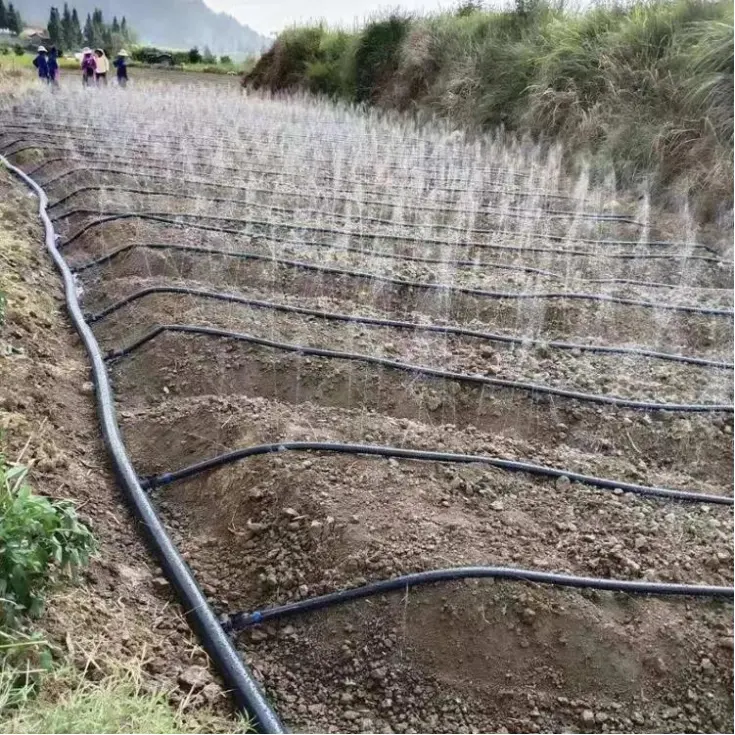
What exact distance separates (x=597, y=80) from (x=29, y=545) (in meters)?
7.49

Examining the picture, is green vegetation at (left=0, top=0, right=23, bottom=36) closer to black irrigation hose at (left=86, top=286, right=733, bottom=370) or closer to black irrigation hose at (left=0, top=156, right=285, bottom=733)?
black irrigation hose at (left=86, top=286, right=733, bottom=370)

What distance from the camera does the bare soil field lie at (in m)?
1.91

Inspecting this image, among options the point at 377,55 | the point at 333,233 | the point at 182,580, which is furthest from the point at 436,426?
the point at 377,55

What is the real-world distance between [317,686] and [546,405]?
1.62 meters

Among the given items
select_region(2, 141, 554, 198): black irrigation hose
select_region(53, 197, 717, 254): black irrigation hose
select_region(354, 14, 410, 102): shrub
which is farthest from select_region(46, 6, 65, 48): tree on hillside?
select_region(53, 197, 717, 254): black irrigation hose

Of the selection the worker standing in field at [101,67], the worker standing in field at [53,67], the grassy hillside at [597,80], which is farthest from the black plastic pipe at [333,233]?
the worker standing in field at [101,67]

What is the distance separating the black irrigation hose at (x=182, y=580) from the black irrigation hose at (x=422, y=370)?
328 mm

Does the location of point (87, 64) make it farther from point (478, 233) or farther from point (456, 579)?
point (456, 579)

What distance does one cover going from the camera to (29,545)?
1.54 m

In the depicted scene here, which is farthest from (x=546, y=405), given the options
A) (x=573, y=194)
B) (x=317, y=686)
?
(x=573, y=194)

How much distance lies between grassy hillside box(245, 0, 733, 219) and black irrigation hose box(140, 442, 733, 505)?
12.5 ft

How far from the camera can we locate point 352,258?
452 cm

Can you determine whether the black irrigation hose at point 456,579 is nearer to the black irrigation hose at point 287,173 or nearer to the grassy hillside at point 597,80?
the grassy hillside at point 597,80

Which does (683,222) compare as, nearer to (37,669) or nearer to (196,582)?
(196,582)
